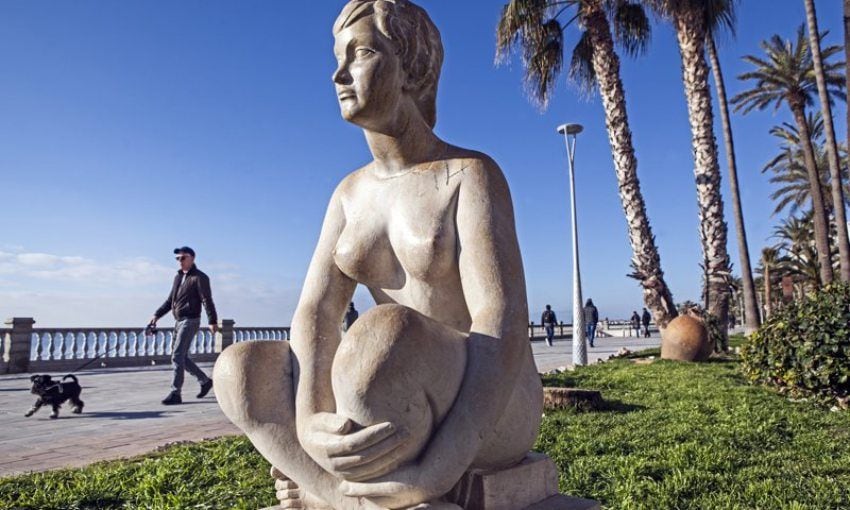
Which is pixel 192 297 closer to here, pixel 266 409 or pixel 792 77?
pixel 266 409

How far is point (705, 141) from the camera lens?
12750 mm

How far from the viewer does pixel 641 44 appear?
45.7 ft

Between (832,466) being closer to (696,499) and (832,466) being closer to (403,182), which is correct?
(696,499)

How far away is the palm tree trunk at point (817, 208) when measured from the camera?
1502 cm

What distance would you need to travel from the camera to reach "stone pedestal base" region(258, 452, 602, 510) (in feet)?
5.44

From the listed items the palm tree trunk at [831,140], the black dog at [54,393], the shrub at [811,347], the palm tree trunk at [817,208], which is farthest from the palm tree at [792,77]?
the black dog at [54,393]

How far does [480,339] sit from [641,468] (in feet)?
9.97

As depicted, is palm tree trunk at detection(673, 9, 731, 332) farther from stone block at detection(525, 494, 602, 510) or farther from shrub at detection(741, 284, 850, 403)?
stone block at detection(525, 494, 602, 510)

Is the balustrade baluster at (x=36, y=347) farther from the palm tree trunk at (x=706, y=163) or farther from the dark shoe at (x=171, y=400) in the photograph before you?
the palm tree trunk at (x=706, y=163)

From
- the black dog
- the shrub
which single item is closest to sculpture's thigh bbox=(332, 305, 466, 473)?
the shrub

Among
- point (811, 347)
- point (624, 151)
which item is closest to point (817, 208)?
point (624, 151)

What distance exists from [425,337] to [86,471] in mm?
3782

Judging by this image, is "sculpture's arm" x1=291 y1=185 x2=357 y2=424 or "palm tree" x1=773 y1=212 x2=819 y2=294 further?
"palm tree" x1=773 y1=212 x2=819 y2=294

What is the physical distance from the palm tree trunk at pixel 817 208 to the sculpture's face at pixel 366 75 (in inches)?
496
